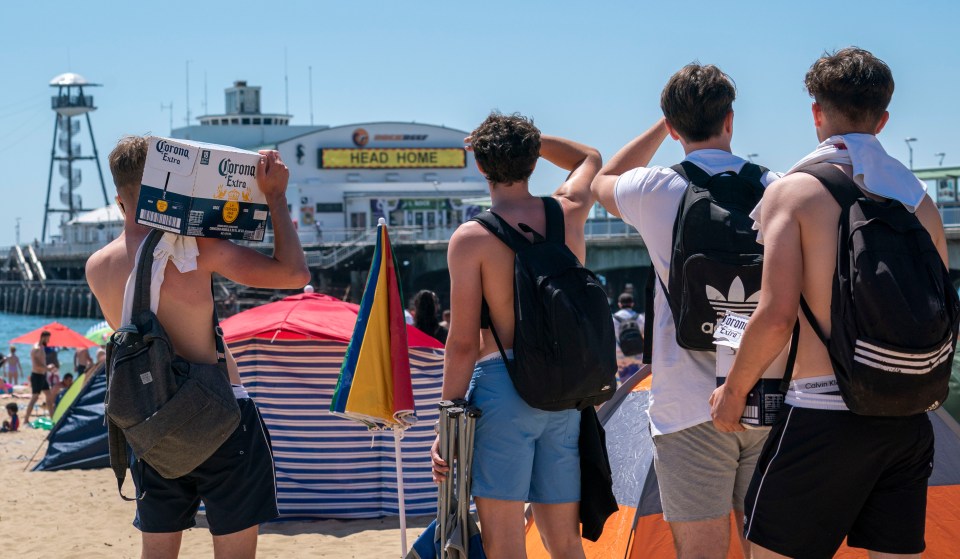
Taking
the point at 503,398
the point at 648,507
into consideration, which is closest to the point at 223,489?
the point at 503,398

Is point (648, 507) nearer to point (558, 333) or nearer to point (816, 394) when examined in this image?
point (558, 333)

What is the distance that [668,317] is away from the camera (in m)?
3.18

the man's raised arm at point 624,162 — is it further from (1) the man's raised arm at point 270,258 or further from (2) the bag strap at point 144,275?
(2) the bag strap at point 144,275

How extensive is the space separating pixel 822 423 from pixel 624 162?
111 cm

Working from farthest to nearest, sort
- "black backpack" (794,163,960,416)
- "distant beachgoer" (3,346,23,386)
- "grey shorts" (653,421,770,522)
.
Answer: "distant beachgoer" (3,346,23,386) → "grey shorts" (653,421,770,522) → "black backpack" (794,163,960,416)

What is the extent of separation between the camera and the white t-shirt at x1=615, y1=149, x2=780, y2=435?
121 inches

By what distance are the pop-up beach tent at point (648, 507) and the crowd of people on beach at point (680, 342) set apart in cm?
106

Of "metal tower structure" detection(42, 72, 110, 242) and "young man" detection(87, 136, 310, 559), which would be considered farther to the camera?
"metal tower structure" detection(42, 72, 110, 242)

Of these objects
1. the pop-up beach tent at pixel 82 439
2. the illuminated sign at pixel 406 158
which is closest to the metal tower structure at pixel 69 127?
the illuminated sign at pixel 406 158

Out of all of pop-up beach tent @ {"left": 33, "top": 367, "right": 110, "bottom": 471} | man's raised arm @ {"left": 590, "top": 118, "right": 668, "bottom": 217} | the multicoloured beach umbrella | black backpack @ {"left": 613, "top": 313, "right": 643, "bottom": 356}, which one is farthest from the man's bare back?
black backpack @ {"left": 613, "top": 313, "right": 643, "bottom": 356}

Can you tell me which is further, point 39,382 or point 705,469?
point 39,382

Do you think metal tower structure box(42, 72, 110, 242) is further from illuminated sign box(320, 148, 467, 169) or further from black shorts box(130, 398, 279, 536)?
black shorts box(130, 398, 279, 536)

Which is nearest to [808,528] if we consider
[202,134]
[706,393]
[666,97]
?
[706,393]

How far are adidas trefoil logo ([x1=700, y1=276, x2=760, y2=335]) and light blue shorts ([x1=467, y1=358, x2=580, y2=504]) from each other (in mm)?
601
